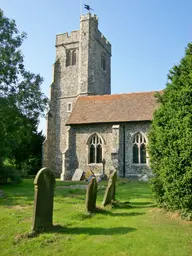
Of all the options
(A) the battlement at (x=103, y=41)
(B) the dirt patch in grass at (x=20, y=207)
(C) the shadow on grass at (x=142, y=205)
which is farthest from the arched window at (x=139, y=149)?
(A) the battlement at (x=103, y=41)

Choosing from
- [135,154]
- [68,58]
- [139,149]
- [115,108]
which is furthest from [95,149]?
[68,58]

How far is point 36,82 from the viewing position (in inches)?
713

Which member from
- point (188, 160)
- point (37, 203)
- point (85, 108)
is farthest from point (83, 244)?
point (85, 108)

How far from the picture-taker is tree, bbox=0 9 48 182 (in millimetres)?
14930

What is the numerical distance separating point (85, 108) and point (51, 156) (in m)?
7.98

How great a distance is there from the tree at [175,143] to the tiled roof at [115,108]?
1226 centimetres

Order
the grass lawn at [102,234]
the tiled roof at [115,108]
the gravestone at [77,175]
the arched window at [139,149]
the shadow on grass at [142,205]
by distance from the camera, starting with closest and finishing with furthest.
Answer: the grass lawn at [102,234] < the shadow on grass at [142,205] < the gravestone at [77,175] < the arched window at [139,149] < the tiled roof at [115,108]

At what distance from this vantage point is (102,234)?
217 inches

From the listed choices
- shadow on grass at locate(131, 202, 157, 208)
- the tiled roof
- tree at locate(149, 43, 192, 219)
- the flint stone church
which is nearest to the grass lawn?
tree at locate(149, 43, 192, 219)

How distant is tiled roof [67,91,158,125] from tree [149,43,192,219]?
12260 millimetres

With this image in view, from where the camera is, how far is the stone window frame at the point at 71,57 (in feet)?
100

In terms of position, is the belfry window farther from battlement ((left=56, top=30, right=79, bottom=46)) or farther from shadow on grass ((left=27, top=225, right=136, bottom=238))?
shadow on grass ((left=27, top=225, right=136, bottom=238))

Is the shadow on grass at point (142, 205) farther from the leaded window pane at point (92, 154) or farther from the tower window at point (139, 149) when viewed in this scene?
the leaded window pane at point (92, 154)

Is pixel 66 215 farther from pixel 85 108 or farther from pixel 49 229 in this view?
pixel 85 108
